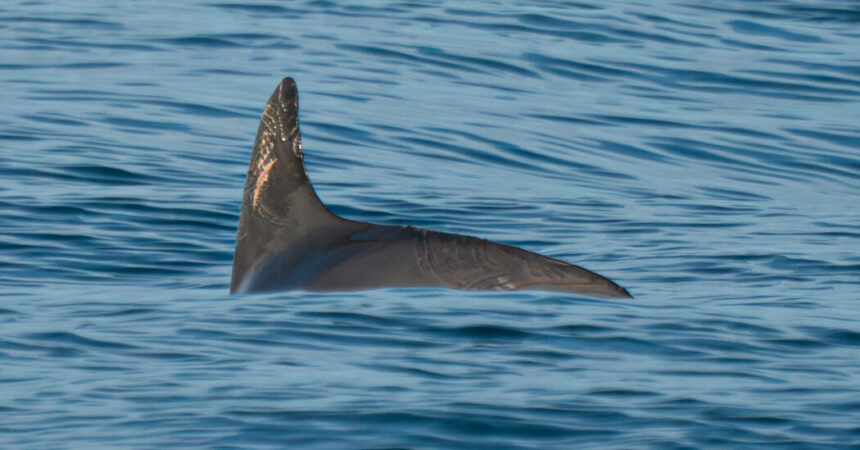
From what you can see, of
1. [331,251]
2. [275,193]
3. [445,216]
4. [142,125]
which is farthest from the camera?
[142,125]

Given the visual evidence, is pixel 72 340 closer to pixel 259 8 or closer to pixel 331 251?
pixel 331 251

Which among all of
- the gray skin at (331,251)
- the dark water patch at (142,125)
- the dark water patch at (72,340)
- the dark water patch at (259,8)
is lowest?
the dark water patch at (72,340)

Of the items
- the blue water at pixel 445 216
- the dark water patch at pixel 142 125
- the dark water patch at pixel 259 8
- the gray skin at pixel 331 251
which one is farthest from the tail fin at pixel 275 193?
the dark water patch at pixel 259 8

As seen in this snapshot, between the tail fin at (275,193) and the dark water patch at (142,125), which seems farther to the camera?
the dark water patch at (142,125)

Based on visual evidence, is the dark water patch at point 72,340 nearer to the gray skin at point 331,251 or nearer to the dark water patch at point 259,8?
the gray skin at point 331,251

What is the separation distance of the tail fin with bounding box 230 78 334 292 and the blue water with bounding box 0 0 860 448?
33 cm

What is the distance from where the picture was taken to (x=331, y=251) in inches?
345

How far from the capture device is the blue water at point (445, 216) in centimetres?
695

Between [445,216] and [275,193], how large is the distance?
14.2 feet

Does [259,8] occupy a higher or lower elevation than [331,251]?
higher

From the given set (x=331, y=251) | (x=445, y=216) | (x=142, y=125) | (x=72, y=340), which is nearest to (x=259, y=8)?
(x=142, y=125)

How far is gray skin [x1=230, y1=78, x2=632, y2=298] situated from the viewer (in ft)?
27.8

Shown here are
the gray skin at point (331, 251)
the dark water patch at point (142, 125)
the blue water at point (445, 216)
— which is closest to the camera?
the blue water at point (445, 216)

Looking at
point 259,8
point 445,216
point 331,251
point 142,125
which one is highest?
point 259,8
